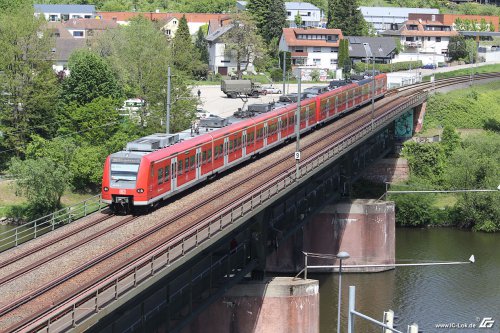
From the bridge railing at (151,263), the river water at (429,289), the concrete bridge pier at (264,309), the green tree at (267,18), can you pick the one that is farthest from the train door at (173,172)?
the green tree at (267,18)

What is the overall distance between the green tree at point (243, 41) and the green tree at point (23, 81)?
59974mm

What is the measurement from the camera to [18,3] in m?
166

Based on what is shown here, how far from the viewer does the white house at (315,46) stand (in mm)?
164250

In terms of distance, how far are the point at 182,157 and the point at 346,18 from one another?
128809 mm

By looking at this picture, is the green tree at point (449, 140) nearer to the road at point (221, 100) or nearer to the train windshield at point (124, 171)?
the road at point (221, 100)

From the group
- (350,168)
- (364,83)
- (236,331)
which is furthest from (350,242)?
(364,83)

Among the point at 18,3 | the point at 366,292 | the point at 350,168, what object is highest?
the point at 18,3

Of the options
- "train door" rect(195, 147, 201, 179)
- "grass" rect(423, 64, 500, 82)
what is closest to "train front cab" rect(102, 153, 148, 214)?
"train door" rect(195, 147, 201, 179)

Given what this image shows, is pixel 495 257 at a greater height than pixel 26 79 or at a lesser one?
lesser

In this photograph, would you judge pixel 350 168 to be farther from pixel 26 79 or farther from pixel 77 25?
pixel 77 25

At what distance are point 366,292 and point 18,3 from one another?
371 feet

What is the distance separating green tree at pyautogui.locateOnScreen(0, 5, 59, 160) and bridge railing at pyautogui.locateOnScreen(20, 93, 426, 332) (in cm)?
4514

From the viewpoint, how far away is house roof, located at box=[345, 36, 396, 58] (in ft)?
548

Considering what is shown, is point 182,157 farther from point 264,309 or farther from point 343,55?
point 343,55
